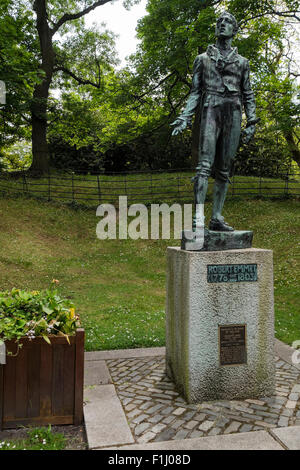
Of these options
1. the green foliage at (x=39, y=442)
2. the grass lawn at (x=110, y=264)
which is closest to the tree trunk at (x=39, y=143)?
the grass lawn at (x=110, y=264)

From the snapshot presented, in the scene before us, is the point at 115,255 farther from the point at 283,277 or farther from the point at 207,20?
the point at 207,20

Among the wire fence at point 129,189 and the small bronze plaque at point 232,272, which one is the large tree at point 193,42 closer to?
the wire fence at point 129,189

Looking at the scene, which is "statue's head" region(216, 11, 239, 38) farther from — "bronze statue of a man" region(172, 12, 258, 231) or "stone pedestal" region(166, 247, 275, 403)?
"stone pedestal" region(166, 247, 275, 403)

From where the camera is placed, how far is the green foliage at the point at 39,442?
11.2ft

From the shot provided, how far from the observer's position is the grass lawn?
782cm

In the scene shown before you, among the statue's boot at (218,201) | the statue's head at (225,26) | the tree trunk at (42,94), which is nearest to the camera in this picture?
the statue's head at (225,26)

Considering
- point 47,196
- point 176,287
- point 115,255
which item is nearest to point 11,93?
point 47,196

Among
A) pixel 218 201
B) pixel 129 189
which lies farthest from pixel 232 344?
pixel 129 189

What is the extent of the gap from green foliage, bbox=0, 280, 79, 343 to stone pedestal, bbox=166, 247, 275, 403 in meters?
1.38

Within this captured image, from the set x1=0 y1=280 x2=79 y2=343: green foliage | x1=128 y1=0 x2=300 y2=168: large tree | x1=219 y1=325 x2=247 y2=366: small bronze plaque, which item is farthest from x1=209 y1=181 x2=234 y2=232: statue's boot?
x1=128 y1=0 x2=300 y2=168: large tree

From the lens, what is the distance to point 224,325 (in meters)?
4.49

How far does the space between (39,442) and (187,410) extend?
1593 mm

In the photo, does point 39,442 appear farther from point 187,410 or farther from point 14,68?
point 14,68

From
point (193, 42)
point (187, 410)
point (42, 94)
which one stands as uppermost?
point (193, 42)
